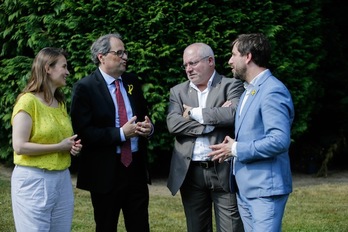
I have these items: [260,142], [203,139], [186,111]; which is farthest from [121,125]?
[260,142]

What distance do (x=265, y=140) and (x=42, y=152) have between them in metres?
1.62

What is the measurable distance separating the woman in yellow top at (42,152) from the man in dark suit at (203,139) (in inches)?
36.8

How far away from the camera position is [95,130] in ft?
16.4

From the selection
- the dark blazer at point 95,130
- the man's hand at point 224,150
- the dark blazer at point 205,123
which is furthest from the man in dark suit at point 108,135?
the man's hand at point 224,150

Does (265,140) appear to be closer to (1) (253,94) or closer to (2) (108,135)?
A: (1) (253,94)

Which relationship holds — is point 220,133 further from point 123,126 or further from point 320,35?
point 320,35

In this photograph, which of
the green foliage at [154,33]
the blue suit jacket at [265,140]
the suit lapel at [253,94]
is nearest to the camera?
the blue suit jacket at [265,140]

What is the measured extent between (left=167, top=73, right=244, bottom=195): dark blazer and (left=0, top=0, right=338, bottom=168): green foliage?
3.41 metres

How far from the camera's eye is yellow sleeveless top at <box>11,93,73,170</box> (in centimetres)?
455

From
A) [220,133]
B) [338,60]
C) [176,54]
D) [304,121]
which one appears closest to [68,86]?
[176,54]

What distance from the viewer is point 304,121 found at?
9.75 metres

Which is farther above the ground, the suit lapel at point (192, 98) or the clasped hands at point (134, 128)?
the suit lapel at point (192, 98)

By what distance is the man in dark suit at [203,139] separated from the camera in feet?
16.6

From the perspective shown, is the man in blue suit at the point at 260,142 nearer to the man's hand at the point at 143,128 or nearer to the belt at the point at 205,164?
the belt at the point at 205,164
